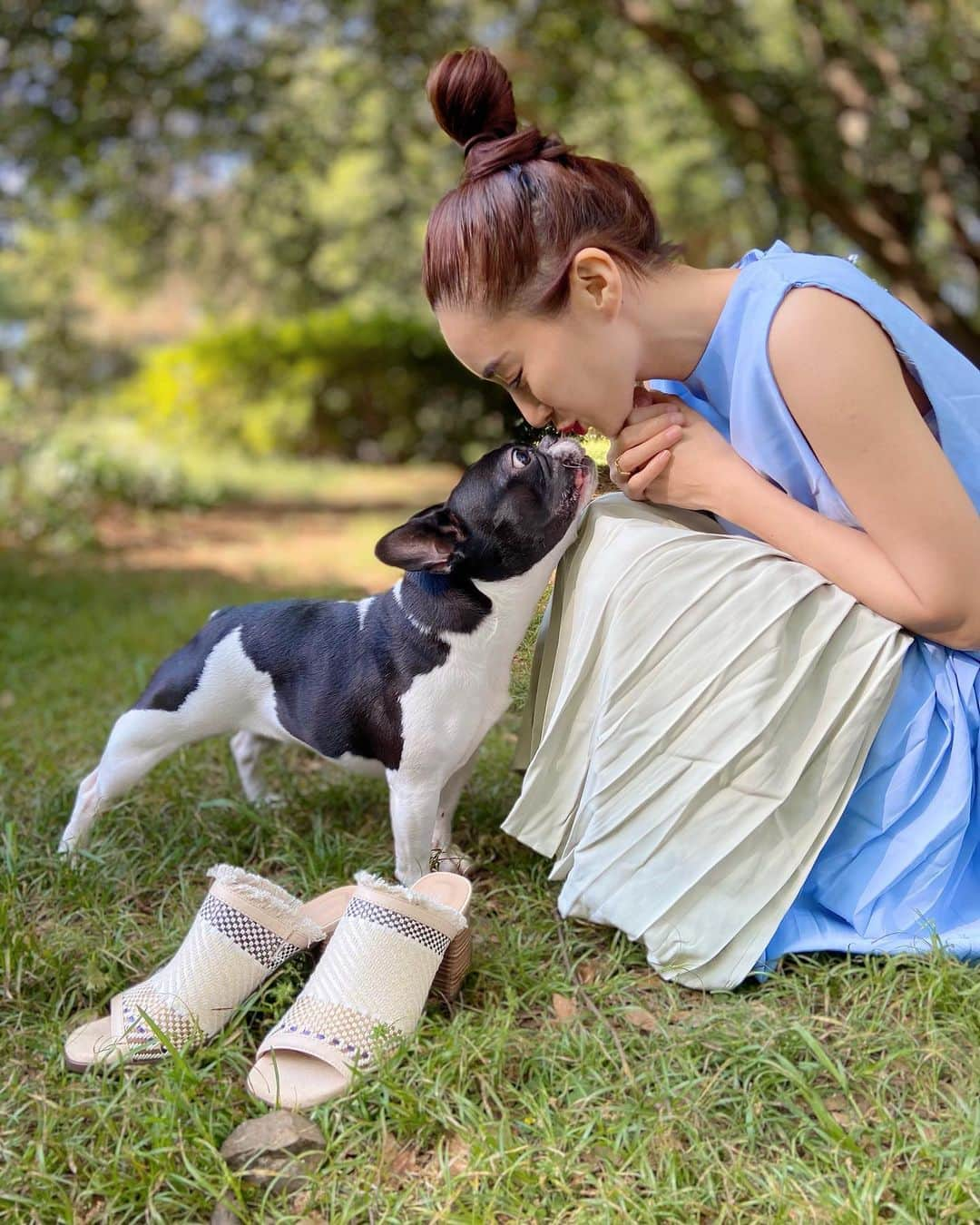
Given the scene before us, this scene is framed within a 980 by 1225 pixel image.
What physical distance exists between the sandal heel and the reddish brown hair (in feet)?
4.32

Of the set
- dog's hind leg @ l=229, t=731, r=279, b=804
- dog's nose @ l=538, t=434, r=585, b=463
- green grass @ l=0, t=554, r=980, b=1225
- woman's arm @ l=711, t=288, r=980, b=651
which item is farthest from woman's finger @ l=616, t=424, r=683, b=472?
dog's hind leg @ l=229, t=731, r=279, b=804

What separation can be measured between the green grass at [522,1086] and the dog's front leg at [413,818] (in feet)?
0.71

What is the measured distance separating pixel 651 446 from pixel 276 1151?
1582mm

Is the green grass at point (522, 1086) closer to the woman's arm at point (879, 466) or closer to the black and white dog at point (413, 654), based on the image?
the black and white dog at point (413, 654)

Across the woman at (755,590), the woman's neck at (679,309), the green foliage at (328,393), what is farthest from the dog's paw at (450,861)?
the green foliage at (328,393)

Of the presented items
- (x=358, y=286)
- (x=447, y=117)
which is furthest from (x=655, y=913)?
(x=358, y=286)

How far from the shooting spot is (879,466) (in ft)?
7.57

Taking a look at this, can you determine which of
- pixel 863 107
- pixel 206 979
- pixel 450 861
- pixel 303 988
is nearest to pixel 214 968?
pixel 206 979

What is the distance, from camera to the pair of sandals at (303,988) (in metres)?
2.16

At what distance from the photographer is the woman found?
2348 millimetres

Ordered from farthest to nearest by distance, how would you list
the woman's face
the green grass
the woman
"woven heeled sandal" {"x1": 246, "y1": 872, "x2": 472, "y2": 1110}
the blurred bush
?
the blurred bush < the woman's face < the woman < "woven heeled sandal" {"x1": 246, "y1": 872, "x2": 472, "y2": 1110} < the green grass

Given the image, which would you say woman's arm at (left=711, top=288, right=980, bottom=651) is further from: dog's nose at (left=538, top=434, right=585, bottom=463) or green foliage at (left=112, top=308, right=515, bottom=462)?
green foliage at (left=112, top=308, right=515, bottom=462)

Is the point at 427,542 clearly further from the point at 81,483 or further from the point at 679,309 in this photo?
the point at 81,483

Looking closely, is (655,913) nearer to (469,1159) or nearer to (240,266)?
(469,1159)
